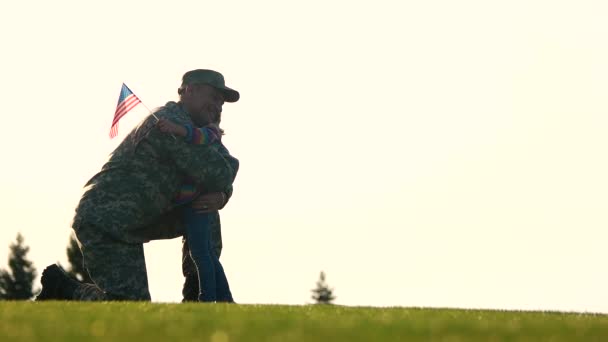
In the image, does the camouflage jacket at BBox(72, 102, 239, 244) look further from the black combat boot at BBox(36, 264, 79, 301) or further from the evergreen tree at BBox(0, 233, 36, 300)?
the evergreen tree at BBox(0, 233, 36, 300)

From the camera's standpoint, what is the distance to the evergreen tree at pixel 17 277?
66.9 m

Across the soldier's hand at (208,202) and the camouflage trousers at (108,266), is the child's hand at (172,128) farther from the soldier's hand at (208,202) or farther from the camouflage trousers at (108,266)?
the camouflage trousers at (108,266)

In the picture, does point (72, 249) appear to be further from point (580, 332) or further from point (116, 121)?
point (580, 332)

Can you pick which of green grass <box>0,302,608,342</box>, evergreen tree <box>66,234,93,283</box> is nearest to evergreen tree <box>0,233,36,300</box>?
evergreen tree <box>66,234,93,283</box>

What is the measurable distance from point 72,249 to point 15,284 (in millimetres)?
7005

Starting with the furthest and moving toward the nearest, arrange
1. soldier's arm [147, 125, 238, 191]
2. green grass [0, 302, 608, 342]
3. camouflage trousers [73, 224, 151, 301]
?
camouflage trousers [73, 224, 151, 301] → soldier's arm [147, 125, 238, 191] → green grass [0, 302, 608, 342]

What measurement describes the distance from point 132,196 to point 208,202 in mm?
929

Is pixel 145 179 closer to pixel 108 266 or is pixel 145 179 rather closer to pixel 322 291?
pixel 108 266

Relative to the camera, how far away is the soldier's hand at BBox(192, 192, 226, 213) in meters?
12.8

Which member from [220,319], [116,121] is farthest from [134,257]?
[220,319]

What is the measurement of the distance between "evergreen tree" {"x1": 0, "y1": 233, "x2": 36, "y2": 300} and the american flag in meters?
53.6

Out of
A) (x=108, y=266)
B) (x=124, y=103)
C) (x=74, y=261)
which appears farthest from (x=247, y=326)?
(x=74, y=261)

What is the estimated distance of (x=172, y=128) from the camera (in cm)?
1266

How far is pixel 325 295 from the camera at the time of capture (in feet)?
252
